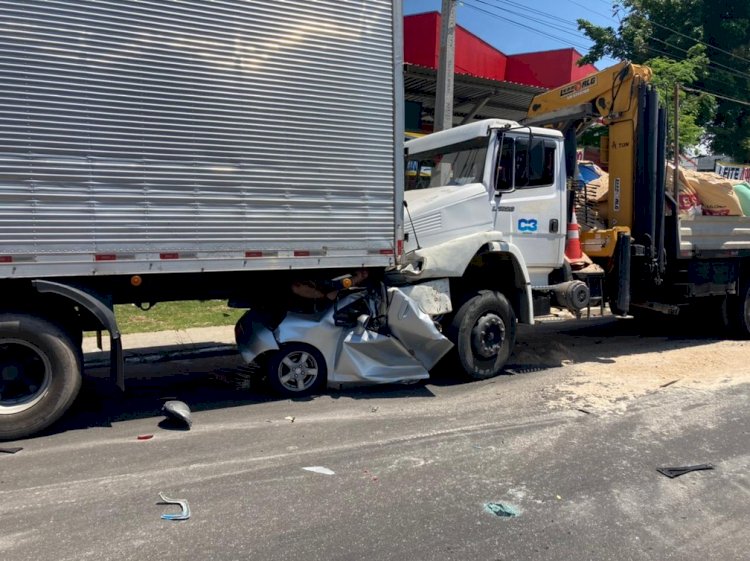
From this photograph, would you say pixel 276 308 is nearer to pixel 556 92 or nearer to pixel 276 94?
pixel 276 94

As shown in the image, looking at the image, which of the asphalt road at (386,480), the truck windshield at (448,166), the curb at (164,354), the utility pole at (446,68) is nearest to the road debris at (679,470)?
the asphalt road at (386,480)

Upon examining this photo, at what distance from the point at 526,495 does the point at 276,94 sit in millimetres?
3983

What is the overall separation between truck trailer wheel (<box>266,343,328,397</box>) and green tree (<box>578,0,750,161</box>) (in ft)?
52.2

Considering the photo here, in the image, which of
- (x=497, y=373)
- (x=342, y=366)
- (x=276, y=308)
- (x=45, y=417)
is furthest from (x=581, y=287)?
(x=45, y=417)

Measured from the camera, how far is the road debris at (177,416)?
5113 millimetres

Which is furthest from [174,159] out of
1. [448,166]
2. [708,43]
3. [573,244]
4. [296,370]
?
[708,43]

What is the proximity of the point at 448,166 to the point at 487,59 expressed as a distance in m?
13.0

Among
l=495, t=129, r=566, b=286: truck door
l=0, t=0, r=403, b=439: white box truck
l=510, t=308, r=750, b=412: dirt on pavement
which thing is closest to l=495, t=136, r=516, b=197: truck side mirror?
l=495, t=129, r=566, b=286: truck door

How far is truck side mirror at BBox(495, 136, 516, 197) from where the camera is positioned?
6785mm

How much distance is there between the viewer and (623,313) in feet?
26.7

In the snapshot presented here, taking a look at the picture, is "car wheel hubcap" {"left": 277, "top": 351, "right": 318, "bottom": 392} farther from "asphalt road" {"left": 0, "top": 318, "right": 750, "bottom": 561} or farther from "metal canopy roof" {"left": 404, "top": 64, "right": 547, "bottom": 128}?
"metal canopy roof" {"left": 404, "top": 64, "right": 547, "bottom": 128}

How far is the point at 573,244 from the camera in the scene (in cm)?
782

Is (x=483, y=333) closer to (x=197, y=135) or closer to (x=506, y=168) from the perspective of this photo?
(x=506, y=168)

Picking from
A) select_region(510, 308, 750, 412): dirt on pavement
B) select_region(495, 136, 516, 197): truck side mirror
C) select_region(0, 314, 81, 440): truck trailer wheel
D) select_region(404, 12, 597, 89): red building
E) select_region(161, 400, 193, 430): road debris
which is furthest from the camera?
select_region(404, 12, 597, 89): red building
